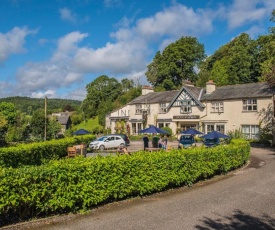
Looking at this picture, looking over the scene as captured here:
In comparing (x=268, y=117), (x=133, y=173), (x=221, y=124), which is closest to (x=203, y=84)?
(x=221, y=124)

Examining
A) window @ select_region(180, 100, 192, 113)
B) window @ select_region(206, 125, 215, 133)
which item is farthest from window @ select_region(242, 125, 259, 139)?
window @ select_region(180, 100, 192, 113)

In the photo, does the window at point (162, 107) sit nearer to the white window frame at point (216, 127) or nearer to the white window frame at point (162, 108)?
the white window frame at point (162, 108)

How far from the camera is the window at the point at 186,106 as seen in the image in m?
41.0

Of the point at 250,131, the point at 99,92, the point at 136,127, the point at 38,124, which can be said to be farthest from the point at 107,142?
the point at 99,92

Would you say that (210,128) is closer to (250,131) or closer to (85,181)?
(250,131)

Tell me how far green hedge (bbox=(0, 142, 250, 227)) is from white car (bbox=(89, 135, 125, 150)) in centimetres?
1693

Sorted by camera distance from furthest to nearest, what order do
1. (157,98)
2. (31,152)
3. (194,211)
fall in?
(157,98) → (31,152) → (194,211)

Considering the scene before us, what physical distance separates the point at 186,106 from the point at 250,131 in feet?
32.7

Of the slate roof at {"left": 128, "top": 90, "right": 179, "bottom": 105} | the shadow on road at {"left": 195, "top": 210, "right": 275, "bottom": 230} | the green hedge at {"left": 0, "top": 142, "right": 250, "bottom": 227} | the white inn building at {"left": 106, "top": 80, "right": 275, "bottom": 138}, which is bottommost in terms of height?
the shadow on road at {"left": 195, "top": 210, "right": 275, "bottom": 230}

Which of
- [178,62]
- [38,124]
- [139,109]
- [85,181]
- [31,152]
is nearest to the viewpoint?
[85,181]

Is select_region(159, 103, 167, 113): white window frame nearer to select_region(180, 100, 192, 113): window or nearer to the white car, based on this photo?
select_region(180, 100, 192, 113): window

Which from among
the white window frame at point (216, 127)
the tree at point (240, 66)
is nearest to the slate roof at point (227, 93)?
the white window frame at point (216, 127)

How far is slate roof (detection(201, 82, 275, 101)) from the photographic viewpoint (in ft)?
112

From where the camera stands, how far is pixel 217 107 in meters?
37.8
